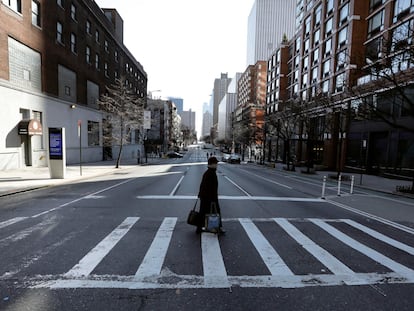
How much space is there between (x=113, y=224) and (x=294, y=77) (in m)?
51.5

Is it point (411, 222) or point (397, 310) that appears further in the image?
point (411, 222)

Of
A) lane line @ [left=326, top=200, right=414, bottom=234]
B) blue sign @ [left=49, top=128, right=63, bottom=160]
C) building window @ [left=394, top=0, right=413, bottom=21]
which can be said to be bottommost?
lane line @ [left=326, top=200, right=414, bottom=234]

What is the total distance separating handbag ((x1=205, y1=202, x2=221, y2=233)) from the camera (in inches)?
241

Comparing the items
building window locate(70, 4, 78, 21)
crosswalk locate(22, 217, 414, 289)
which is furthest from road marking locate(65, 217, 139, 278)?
building window locate(70, 4, 78, 21)

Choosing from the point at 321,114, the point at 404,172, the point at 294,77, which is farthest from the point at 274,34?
the point at 404,172

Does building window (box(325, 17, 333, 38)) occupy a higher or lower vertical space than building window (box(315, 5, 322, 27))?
lower

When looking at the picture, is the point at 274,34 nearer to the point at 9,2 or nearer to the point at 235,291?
the point at 9,2

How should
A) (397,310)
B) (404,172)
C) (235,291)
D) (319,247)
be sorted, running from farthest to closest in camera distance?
(404,172), (319,247), (235,291), (397,310)

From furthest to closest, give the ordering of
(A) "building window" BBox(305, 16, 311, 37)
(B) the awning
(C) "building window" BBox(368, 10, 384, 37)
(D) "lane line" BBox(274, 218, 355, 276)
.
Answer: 1. (A) "building window" BBox(305, 16, 311, 37)
2. (C) "building window" BBox(368, 10, 384, 37)
3. (B) the awning
4. (D) "lane line" BBox(274, 218, 355, 276)

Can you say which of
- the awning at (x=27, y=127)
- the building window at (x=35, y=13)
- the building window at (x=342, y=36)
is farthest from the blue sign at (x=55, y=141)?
the building window at (x=342, y=36)

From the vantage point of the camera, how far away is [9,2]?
19.8 metres

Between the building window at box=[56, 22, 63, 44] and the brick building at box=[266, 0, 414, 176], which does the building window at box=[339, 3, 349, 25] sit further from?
the building window at box=[56, 22, 63, 44]

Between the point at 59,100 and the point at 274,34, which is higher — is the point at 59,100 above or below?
below

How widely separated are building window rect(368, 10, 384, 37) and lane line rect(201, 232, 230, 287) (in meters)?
33.6
